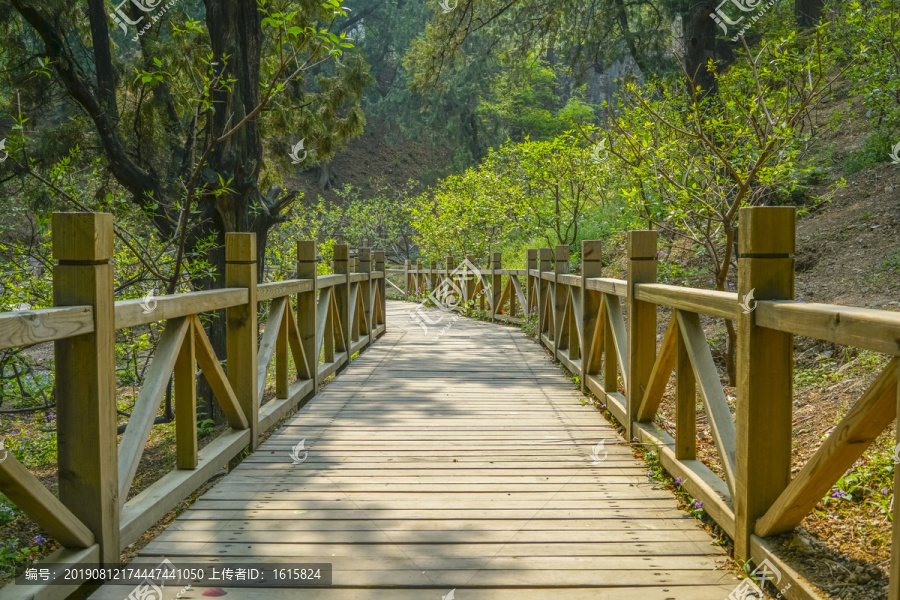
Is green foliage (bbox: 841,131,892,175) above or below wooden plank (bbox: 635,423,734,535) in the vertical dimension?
above

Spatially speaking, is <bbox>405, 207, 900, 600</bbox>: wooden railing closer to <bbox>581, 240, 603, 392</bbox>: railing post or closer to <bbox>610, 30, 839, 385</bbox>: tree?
<bbox>581, 240, 603, 392</bbox>: railing post

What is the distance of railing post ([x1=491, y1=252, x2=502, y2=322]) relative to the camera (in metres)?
12.6

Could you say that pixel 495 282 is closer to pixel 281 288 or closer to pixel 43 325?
pixel 281 288

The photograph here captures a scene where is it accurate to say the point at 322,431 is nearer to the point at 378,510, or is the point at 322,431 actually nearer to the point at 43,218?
the point at 378,510

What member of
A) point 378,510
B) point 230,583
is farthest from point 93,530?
point 378,510

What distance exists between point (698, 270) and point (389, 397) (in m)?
5.38

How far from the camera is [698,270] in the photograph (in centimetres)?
956

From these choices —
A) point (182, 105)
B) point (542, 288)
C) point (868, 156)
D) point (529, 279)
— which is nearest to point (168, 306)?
point (182, 105)

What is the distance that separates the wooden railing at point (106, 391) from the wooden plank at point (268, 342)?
0.70 ft

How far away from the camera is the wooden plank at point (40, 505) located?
2.09 m

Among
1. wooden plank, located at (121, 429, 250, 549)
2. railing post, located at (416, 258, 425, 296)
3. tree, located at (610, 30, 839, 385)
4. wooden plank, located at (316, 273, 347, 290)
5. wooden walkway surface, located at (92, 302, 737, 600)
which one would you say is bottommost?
wooden walkway surface, located at (92, 302, 737, 600)

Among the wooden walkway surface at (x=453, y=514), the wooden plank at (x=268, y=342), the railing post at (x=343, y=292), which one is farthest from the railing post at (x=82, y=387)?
the railing post at (x=343, y=292)

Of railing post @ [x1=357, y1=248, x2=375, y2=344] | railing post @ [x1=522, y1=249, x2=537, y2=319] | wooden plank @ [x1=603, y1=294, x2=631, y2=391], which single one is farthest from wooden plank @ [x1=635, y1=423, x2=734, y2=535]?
railing post @ [x1=522, y1=249, x2=537, y2=319]

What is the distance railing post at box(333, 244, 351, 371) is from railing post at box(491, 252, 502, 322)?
5.26 m
